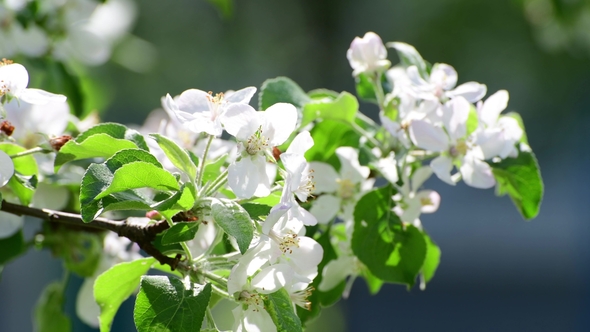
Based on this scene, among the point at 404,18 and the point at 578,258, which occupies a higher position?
the point at 404,18

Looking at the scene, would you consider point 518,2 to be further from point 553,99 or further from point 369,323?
point 369,323

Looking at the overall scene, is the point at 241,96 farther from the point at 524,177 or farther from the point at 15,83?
the point at 524,177

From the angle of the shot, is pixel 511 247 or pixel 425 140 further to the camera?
pixel 511 247

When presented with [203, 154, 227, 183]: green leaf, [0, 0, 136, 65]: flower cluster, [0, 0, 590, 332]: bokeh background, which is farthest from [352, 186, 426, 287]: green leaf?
[0, 0, 590, 332]: bokeh background

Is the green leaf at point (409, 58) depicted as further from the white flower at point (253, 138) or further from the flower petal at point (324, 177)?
the white flower at point (253, 138)

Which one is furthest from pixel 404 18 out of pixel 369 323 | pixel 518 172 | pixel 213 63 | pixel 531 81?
pixel 518 172
